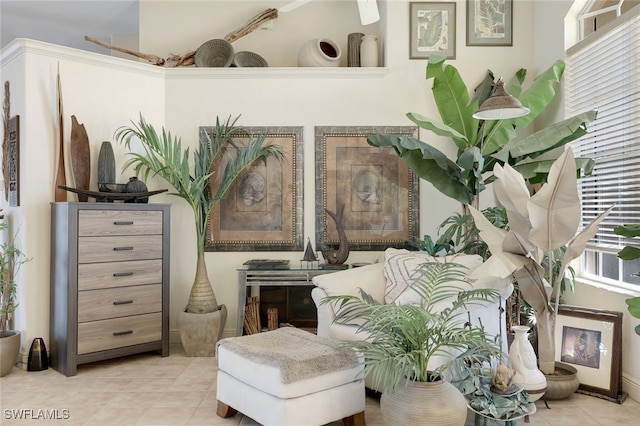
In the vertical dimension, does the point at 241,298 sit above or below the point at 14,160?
below

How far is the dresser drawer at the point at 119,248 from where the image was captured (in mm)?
3664

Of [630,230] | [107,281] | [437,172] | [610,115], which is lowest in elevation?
[107,281]

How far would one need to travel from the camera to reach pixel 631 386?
10.3 feet

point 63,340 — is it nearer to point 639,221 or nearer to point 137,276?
point 137,276

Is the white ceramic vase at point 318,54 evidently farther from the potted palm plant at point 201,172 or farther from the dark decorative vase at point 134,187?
the dark decorative vase at point 134,187

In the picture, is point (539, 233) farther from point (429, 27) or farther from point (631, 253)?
point (429, 27)

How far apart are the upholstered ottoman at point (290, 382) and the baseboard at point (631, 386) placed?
174 cm

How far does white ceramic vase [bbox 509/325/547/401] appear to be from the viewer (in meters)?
2.80

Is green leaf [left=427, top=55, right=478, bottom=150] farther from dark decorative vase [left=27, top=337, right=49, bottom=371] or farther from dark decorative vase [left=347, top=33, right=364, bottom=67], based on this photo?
dark decorative vase [left=27, top=337, right=49, bottom=371]

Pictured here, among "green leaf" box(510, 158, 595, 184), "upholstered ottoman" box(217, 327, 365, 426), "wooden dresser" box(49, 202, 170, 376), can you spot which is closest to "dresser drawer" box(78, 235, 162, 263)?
"wooden dresser" box(49, 202, 170, 376)

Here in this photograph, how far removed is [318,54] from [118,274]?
2.47m

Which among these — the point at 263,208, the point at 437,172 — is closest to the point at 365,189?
the point at 437,172

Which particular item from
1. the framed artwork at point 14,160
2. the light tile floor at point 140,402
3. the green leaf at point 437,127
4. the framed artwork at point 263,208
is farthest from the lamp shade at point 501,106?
the framed artwork at point 14,160

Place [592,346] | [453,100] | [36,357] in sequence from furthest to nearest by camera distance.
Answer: [453,100], [36,357], [592,346]
